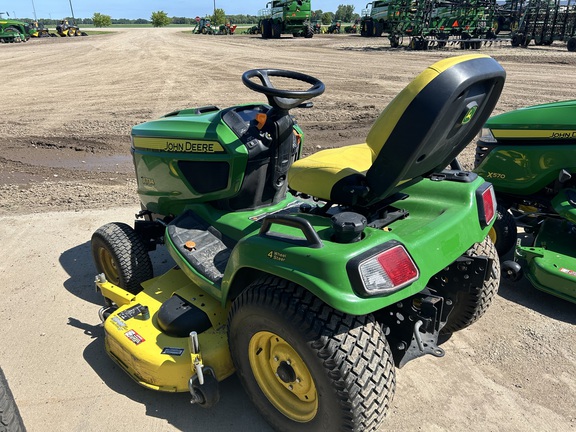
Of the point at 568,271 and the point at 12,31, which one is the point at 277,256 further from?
the point at 12,31

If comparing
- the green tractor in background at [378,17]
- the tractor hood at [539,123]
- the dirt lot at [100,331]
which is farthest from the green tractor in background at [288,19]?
the tractor hood at [539,123]

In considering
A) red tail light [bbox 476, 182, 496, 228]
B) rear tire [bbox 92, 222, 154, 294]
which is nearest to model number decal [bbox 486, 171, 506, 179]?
red tail light [bbox 476, 182, 496, 228]

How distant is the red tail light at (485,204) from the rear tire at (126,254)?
2.21m

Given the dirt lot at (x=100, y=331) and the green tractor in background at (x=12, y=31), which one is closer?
the dirt lot at (x=100, y=331)

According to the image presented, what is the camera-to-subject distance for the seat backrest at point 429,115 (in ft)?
6.03

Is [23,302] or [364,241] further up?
[364,241]

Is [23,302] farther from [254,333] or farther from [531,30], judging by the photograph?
[531,30]

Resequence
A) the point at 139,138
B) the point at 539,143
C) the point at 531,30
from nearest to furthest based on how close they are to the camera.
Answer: the point at 139,138 → the point at 539,143 → the point at 531,30

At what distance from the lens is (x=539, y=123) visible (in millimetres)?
3689

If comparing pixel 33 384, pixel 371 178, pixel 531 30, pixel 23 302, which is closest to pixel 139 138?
pixel 23 302

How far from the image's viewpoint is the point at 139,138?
11.4 feet

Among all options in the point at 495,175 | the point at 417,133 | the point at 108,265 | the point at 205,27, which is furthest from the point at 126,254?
the point at 205,27

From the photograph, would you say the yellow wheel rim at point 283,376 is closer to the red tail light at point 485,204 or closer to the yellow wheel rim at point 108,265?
the red tail light at point 485,204

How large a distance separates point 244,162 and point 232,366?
121cm
